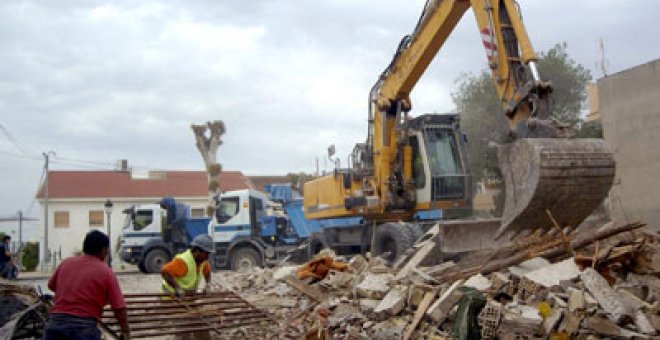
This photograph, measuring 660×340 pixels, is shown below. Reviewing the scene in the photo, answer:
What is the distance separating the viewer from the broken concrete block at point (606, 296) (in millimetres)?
5988

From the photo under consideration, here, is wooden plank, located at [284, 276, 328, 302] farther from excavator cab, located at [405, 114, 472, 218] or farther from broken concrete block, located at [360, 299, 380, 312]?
excavator cab, located at [405, 114, 472, 218]

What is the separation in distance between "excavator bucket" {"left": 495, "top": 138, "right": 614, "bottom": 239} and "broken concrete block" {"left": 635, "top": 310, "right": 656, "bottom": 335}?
191cm

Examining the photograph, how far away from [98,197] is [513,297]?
3834 cm

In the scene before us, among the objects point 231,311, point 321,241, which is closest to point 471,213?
point 321,241

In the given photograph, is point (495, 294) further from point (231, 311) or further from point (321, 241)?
point (321, 241)

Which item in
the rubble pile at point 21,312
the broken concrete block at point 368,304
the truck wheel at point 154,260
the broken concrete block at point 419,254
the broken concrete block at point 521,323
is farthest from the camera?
the truck wheel at point 154,260

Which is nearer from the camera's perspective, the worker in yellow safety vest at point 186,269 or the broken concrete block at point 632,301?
the broken concrete block at point 632,301

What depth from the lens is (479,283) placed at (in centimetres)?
730

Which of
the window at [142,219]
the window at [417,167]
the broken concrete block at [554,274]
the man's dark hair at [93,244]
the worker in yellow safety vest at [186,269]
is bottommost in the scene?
the broken concrete block at [554,274]

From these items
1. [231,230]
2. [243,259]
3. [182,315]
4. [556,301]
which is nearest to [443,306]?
[556,301]

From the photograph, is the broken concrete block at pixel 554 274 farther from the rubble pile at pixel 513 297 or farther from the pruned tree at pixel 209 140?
the pruned tree at pixel 209 140

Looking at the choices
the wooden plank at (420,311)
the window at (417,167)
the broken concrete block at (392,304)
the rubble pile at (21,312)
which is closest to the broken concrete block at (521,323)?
the wooden plank at (420,311)

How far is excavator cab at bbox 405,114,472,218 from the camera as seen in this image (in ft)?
42.0

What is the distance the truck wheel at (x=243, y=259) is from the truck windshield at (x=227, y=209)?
110 centimetres
